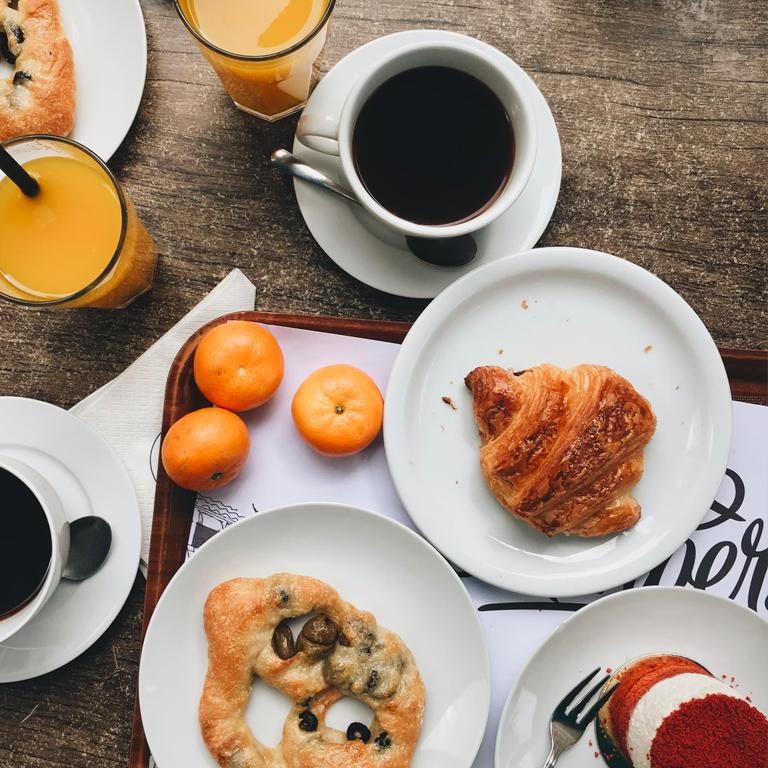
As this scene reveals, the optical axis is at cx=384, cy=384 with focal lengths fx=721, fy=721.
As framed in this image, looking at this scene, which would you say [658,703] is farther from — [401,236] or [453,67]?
[453,67]

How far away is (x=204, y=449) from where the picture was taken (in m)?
1.13

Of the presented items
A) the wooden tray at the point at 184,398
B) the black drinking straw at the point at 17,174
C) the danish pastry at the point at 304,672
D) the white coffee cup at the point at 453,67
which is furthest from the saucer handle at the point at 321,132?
the danish pastry at the point at 304,672

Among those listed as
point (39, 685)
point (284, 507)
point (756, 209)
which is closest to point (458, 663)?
point (284, 507)

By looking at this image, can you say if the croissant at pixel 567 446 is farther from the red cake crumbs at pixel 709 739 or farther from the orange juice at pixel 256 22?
the orange juice at pixel 256 22

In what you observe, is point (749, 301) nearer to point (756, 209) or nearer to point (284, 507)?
point (756, 209)

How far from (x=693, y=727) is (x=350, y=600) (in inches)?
21.6

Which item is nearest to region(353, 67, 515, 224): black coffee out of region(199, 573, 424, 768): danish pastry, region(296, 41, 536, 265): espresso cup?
region(296, 41, 536, 265): espresso cup

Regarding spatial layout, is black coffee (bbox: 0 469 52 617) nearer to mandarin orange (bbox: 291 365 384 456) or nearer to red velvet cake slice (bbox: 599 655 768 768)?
mandarin orange (bbox: 291 365 384 456)

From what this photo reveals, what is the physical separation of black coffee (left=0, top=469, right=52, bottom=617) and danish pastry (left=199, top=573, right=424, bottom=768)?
273 mm

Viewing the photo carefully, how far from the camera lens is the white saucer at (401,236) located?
4.04 feet

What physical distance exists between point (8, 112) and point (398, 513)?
96 centimetres

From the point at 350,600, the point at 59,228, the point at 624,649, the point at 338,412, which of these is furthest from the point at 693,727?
the point at 59,228

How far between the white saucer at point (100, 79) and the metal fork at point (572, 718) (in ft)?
3.94

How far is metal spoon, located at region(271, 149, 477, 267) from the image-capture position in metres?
1.19
